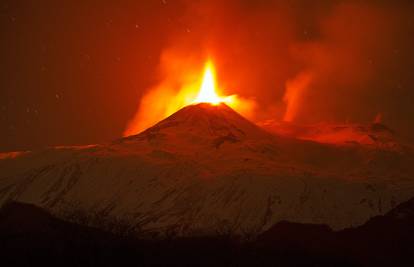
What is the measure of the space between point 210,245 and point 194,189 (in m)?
46.2

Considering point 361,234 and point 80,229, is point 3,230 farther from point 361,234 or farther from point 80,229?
point 361,234

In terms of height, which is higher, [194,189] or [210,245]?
[194,189]

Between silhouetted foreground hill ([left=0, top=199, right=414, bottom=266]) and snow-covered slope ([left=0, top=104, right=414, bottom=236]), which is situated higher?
snow-covered slope ([left=0, top=104, right=414, bottom=236])

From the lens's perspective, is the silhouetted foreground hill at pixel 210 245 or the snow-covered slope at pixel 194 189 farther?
the snow-covered slope at pixel 194 189

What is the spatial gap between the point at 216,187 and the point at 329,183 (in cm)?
2613

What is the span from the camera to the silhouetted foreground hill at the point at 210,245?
95.4 meters

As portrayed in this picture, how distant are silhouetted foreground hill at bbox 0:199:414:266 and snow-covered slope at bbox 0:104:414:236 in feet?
15.7

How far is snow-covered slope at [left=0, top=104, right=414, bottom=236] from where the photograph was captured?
14650 centimetres

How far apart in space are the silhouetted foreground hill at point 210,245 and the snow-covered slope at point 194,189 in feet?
15.7

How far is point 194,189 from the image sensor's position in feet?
545

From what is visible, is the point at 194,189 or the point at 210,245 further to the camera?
the point at 194,189

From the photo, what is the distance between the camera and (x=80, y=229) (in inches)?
5098

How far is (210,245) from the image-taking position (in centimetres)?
12044

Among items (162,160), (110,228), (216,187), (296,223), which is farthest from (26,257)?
(162,160)
